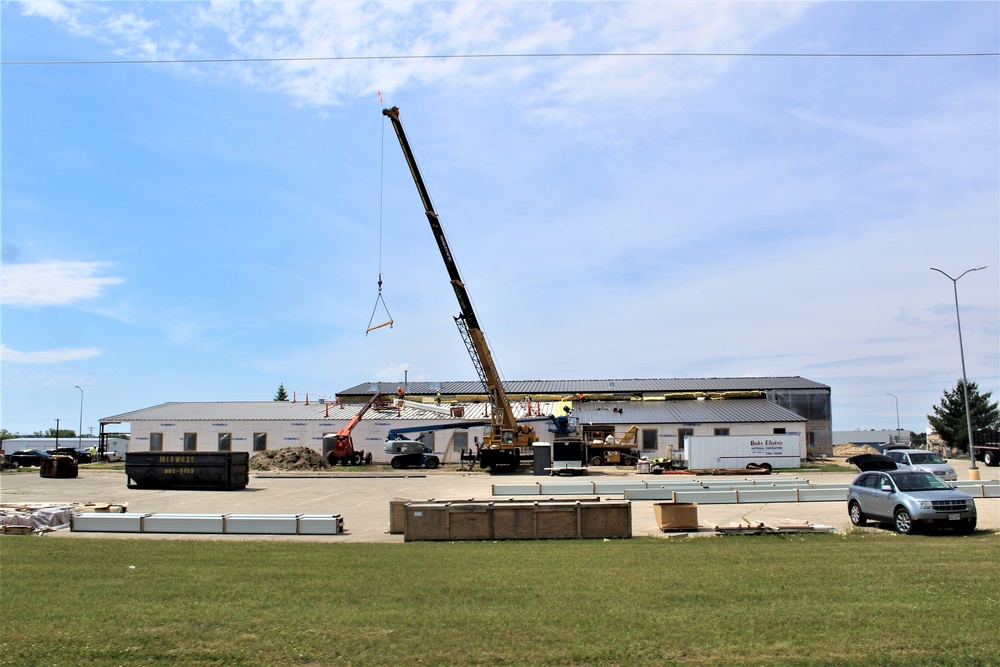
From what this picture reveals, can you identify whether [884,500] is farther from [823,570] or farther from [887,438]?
[887,438]

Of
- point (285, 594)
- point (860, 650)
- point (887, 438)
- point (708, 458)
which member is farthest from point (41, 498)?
point (887, 438)

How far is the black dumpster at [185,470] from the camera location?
3506 centimetres

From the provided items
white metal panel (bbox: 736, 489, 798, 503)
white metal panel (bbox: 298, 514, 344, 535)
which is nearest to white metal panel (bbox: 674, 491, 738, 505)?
white metal panel (bbox: 736, 489, 798, 503)

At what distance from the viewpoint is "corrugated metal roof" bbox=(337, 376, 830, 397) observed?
258 ft

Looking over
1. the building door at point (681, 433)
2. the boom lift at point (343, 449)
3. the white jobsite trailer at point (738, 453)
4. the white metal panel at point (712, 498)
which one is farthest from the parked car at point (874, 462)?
the boom lift at point (343, 449)

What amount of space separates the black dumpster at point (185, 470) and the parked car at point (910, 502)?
1034 inches

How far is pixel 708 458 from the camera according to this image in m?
48.1

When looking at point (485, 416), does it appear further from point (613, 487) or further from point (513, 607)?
point (513, 607)

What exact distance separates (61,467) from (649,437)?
136 ft

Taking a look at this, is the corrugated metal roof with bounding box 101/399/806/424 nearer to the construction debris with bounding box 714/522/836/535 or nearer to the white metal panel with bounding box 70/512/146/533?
the white metal panel with bounding box 70/512/146/533

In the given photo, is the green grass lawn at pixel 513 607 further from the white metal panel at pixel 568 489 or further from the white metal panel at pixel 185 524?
the white metal panel at pixel 568 489

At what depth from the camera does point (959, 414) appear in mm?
80688

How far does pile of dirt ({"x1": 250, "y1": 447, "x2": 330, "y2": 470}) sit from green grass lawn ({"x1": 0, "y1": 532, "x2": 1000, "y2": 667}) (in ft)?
125

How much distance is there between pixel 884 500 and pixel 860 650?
12.7 metres
